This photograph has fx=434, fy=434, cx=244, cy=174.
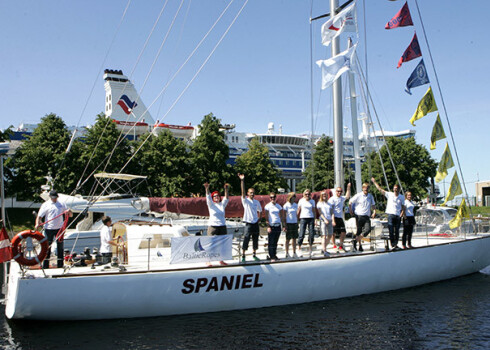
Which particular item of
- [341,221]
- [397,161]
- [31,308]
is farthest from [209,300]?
[397,161]

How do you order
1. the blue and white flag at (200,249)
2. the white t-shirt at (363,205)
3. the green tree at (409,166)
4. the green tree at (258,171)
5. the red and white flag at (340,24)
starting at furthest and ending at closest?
the green tree at (409,166)
the green tree at (258,171)
the red and white flag at (340,24)
the white t-shirt at (363,205)
the blue and white flag at (200,249)

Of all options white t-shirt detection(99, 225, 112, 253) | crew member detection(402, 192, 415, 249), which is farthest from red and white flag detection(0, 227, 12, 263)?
crew member detection(402, 192, 415, 249)

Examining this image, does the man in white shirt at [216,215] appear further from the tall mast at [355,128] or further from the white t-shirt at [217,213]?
the tall mast at [355,128]

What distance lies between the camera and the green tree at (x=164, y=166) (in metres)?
30.1

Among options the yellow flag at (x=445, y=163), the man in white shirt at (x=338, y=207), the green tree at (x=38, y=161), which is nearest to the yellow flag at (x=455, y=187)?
the yellow flag at (x=445, y=163)

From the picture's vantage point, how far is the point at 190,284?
330 inches

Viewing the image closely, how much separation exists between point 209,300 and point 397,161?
34.4 m

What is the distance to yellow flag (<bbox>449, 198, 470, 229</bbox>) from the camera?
12359 millimetres

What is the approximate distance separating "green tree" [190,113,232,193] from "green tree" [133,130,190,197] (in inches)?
27.5

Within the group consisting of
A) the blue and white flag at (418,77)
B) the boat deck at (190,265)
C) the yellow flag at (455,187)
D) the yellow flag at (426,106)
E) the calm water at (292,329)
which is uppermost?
the blue and white flag at (418,77)

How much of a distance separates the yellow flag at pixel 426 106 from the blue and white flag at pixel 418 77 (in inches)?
19.2

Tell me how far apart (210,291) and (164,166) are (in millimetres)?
23485

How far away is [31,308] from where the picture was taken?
25.1ft

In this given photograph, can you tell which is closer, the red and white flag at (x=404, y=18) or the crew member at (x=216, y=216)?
the crew member at (x=216, y=216)
